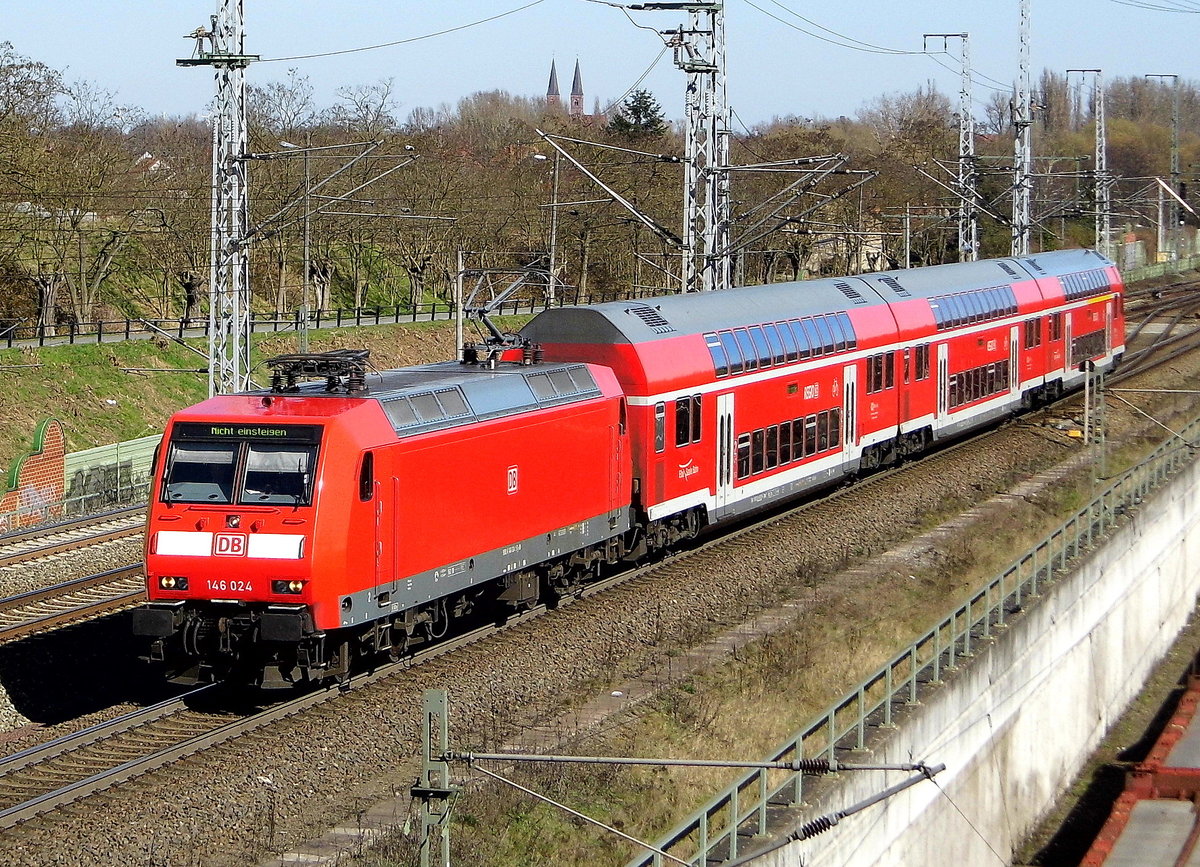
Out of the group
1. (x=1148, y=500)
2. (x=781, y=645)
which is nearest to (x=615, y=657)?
(x=781, y=645)

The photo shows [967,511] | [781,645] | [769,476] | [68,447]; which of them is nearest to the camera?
[781,645]

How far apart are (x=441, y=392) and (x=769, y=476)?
9.97m

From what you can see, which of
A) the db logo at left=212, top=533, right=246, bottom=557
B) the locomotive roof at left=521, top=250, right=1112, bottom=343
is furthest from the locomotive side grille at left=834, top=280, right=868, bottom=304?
the db logo at left=212, top=533, right=246, bottom=557

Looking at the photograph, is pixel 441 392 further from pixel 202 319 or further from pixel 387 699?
pixel 202 319

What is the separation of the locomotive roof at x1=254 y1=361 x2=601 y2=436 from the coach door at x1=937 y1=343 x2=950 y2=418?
14.9m

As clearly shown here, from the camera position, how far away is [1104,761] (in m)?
27.9

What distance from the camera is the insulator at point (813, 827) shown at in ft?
42.4

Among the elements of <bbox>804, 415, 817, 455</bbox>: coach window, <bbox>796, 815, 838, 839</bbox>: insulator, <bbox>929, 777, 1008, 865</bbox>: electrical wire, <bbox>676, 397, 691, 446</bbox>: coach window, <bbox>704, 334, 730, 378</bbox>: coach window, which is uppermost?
<bbox>704, 334, 730, 378</bbox>: coach window

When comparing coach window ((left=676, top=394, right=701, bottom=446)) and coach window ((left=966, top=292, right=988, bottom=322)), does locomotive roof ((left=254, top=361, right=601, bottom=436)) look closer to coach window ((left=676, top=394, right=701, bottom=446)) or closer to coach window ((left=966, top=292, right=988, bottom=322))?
coach window ((left=676, top=394, right=701, bottom=446))

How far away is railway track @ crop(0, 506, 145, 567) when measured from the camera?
25.7 metres

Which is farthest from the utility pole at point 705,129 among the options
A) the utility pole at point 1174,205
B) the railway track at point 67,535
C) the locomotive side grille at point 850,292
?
the utility pole at point 1174,205

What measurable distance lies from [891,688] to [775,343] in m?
10.5

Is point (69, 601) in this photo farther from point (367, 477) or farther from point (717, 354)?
point (717, 354)

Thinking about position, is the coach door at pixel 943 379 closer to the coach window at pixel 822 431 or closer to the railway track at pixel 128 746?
the coach window at pixel 822 431
